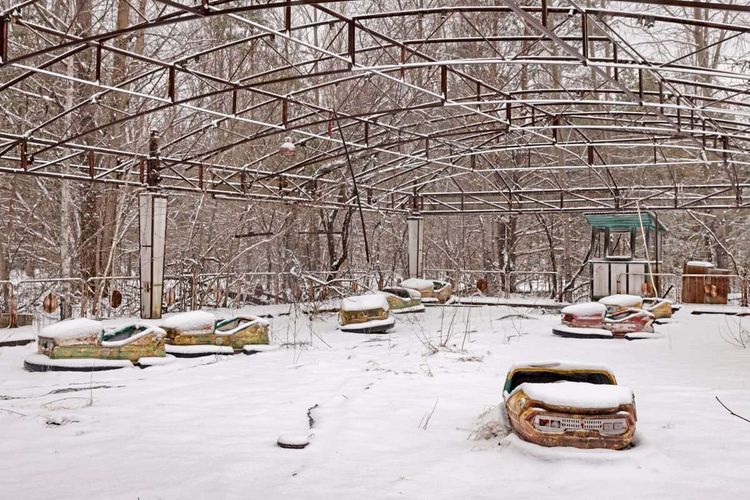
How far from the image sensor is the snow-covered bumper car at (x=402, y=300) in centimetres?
1588

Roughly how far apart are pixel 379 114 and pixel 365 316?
4069 millimetres

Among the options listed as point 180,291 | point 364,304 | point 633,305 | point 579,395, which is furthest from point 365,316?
point 579,395

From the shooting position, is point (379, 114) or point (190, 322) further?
point (379, 114)

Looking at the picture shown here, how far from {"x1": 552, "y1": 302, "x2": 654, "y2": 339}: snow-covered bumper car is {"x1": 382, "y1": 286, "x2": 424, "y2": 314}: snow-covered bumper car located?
15.1ft

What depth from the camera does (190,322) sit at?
10.2m

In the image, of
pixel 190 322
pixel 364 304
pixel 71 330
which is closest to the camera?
pixel 71 330

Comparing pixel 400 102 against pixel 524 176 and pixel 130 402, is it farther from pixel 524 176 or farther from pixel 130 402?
pixel 130 402

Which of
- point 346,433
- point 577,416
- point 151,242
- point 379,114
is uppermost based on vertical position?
point 379,114

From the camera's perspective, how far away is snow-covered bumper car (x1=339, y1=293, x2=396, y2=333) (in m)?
13.0

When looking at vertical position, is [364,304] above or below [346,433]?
above

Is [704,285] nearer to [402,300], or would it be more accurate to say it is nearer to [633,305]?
[633,305]

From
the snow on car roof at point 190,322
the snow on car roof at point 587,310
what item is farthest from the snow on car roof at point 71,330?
the snow on car roof at point 587,310

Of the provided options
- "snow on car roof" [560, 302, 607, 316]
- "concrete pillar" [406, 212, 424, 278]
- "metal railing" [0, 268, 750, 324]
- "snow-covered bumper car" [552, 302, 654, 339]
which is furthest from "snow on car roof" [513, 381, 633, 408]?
"concrete pillar" [406, 212, 424, 278]

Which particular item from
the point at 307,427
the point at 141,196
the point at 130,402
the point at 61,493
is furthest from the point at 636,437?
the point at 141,196
